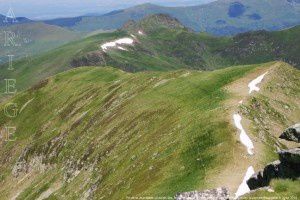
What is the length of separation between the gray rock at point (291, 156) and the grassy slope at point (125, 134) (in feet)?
27.7

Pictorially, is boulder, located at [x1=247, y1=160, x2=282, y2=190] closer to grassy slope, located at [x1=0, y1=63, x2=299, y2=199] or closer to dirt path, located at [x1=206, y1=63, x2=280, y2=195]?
dirt path, located at [x1=206, y1=63, x2=280, y2=195]

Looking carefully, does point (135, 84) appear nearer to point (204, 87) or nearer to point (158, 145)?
point (204, 87)

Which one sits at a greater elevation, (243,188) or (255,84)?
(243,188)

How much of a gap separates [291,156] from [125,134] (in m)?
47.1

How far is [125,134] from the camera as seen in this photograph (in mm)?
77062

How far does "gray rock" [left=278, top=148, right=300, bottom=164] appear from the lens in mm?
31906

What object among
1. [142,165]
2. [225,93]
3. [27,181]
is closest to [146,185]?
[142,165]

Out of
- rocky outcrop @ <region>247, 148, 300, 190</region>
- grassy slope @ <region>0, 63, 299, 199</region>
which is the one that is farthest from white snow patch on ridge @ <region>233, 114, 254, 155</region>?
rocky outcrop @ <region>247, 148, 300, 190</region>

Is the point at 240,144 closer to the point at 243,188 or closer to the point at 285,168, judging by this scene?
the point at 243,188

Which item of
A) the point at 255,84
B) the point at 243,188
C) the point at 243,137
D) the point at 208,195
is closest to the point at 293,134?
the point at 243,188

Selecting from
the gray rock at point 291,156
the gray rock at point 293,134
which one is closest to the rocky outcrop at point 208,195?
the gray rock at point 291,156

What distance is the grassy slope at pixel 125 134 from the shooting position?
156ft

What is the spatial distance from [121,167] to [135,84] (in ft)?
154

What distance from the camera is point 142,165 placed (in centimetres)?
5553
